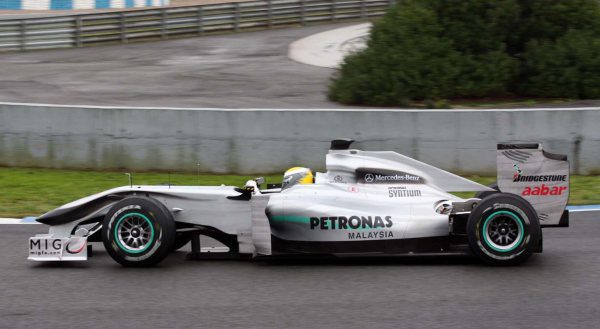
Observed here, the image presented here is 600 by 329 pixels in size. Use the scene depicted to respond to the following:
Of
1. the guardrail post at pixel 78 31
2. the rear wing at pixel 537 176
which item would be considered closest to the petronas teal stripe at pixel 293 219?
the rear wing at pixel 537 176

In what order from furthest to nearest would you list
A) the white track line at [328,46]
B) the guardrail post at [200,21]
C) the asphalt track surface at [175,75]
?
the guardrail post at [200,21]
the white track line at [328,46]
the asphalt track surface at [175,75]

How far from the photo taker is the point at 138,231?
747 centimetres

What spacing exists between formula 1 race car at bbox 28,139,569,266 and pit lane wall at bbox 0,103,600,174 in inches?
161

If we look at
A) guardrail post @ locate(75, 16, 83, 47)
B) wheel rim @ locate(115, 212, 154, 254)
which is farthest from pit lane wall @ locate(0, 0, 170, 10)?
wheel rim @ locate(115, 212, 154, 254)

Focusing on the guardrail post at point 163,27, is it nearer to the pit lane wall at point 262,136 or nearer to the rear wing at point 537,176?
the pit lane wall at point 262,136

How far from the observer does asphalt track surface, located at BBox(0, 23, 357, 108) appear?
654 inches

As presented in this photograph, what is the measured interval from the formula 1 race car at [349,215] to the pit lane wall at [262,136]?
4.10 m

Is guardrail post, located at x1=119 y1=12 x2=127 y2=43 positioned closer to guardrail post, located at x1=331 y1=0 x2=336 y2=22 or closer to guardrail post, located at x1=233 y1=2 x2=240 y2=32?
guardrail post, located at x1=233 y1=2 x2=240 y2=32

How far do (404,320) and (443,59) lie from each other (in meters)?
9.62

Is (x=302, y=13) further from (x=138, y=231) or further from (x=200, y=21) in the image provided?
(x=138, y=231)

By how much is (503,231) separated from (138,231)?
297 centimetres

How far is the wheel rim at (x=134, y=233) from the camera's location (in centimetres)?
741

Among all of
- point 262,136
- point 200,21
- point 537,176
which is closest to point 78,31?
point 200,21

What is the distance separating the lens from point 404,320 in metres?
5.99
